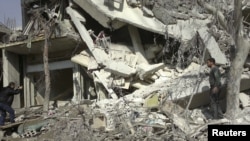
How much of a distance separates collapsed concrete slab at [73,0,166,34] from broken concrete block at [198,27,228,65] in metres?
1.69

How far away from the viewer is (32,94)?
16328 millimetres

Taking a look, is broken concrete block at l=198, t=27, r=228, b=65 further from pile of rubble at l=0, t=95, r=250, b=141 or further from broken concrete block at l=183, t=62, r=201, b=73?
pile of rubble at l=0, t=95, r=250, b=141

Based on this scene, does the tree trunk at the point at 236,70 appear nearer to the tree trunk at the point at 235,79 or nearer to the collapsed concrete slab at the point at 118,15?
the tree trunk at the point at 235,79

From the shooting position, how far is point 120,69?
12.0 meters

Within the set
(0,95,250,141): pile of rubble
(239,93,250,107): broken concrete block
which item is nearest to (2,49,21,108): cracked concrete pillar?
(0,95,250,141): pile of rubble

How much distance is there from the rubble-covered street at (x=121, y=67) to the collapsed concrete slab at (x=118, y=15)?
0.03 meters

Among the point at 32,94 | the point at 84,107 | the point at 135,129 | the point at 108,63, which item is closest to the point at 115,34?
the point at 108,63

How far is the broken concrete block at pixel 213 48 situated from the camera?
1061 cm

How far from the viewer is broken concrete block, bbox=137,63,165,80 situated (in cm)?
1184

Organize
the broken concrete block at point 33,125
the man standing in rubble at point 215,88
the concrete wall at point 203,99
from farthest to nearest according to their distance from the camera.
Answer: the broken concrete block at point 33,125
the concrete wall at point 203,99
the man standing in rubble at point 215,88

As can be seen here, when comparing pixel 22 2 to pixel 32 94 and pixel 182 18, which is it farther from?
pixel 182 18

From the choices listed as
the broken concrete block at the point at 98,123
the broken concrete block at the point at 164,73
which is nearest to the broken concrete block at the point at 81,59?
the broken concrete block at the point at 164,73

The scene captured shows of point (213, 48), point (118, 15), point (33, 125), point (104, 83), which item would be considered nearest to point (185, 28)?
point (213, 48)

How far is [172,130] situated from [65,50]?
25.6 ft
